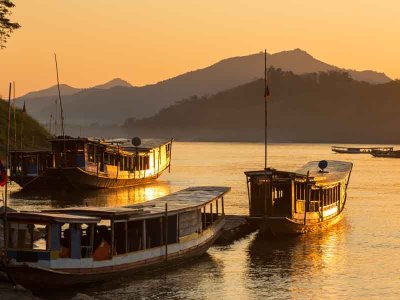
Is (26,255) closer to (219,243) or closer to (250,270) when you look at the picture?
(250,270)

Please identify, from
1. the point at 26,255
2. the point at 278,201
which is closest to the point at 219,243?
the point at 278,201

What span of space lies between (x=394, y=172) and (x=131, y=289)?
114 m

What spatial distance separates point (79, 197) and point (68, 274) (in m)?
46.1

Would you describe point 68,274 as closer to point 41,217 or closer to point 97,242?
point 97,242

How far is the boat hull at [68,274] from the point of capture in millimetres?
31719

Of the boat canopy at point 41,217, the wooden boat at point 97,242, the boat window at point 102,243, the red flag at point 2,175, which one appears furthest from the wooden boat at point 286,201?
the boat canopy at point 41,217

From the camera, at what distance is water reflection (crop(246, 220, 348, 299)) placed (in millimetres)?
37812

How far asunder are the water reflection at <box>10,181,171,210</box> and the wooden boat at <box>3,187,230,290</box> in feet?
92.3

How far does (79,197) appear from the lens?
257ft

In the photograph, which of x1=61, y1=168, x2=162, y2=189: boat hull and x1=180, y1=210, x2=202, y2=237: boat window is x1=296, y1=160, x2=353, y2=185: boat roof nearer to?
x1=180, y1=210, x2=202, y2=237: boat window

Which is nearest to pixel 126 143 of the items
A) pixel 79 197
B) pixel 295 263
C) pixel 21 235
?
pixel 79 197

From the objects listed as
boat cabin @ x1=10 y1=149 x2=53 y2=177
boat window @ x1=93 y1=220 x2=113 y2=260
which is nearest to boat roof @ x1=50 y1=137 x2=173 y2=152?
boat cabin @ x1=10 y1=149 x2=53 y2=177

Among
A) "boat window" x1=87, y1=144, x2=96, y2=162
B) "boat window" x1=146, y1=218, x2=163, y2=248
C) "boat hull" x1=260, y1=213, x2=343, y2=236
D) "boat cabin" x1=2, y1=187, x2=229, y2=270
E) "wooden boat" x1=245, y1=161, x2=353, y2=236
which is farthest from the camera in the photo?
"boat window" x1=87, y1=144, x2=96, y2=162

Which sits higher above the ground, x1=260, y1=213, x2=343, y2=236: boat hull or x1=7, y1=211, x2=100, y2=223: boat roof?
x1=7, y1=211, x2=100, y2=223: boat roof
